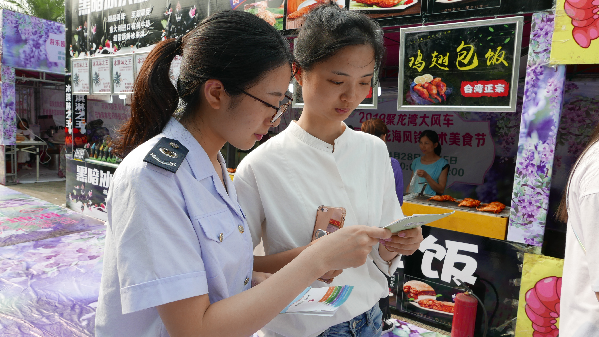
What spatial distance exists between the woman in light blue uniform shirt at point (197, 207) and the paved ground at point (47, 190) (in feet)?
26.6

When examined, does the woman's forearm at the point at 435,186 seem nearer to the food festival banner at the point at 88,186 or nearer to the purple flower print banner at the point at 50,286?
the purple flower print banner at the point at 50,286

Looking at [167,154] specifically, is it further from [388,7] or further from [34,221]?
[34,221]

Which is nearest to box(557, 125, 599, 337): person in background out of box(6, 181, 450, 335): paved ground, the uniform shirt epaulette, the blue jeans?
the blue jeans

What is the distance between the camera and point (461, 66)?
315 cm

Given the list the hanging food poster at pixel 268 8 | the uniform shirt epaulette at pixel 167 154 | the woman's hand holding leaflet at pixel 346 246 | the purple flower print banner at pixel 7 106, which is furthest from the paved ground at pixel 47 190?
the woman's hand holding leaflet at pixel 346 246

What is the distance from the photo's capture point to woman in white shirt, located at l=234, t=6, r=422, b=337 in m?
1.23

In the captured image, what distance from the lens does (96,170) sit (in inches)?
260

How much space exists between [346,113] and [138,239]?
828 millimetres

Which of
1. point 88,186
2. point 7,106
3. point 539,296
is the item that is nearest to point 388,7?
point 539,296

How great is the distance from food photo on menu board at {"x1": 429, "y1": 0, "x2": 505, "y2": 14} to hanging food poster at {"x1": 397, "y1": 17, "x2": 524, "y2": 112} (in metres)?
0.13

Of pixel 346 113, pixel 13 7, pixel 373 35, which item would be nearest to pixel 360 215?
pixel 346 113

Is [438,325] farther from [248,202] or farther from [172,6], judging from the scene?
[172,6]

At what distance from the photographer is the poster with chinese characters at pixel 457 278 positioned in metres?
3.07

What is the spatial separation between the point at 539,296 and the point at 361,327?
230 cm
